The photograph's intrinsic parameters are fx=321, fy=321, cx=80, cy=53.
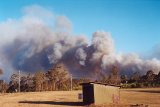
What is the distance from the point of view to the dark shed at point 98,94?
137 feet

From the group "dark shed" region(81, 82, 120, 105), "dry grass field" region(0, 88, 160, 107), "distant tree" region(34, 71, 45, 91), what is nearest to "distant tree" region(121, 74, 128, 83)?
"distant tree" region(34, 71, 45, 91)

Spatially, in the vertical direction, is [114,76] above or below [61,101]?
above

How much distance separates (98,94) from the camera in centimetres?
4219

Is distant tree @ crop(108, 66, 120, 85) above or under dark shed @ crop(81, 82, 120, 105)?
above

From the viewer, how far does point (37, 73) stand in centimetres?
10862

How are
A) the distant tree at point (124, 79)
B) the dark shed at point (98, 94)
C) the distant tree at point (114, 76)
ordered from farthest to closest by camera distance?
the distant tree at point (124, 79), the distant tree at point (114, 76), the dark shed at point (98, 94)

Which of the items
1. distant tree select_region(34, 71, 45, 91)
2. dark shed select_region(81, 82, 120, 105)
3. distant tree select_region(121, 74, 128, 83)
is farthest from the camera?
distant tree select_region(121, 74, 128, 83)

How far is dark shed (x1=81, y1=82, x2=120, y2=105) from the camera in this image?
137 ft

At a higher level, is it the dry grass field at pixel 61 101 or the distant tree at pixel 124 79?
the distant tree at pixel 124 79

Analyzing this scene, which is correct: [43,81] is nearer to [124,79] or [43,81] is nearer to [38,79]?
[38,79]

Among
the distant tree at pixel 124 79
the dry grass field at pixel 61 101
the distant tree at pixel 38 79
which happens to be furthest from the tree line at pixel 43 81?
the dry grass field at pixel 61 101

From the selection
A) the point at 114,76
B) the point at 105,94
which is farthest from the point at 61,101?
the point at 114,76

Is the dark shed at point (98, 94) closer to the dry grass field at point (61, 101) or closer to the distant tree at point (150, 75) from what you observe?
the dry grass field at point (61, 101)

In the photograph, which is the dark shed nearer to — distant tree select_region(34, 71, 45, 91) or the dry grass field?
the dry grass field
